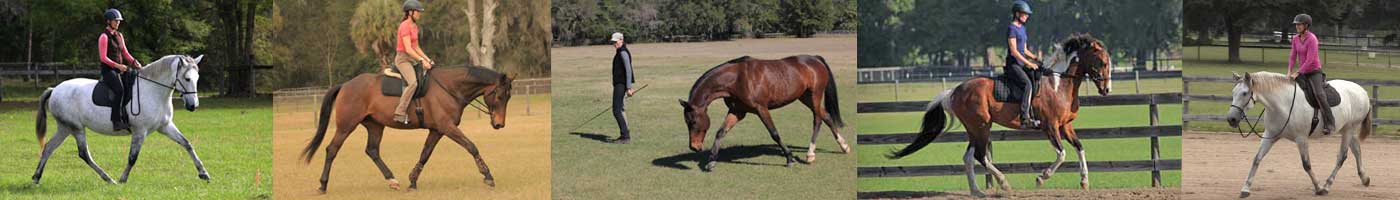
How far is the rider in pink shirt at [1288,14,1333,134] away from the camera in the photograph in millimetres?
15430

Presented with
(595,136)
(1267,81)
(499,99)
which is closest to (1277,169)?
(1267,81)

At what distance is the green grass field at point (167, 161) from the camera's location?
15766 mm

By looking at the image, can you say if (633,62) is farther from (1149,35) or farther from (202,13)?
(202,13)

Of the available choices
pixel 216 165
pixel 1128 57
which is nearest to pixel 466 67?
pixel 1128 57

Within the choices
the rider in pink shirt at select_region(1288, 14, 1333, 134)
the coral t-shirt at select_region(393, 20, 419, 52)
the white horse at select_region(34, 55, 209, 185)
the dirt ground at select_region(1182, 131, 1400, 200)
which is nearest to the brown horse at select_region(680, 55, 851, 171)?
the coral t-shirt at select_region(393, 20, 419, 52)

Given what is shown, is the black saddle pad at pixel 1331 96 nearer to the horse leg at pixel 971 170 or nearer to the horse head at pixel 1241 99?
the horse head at pixel 1241 99

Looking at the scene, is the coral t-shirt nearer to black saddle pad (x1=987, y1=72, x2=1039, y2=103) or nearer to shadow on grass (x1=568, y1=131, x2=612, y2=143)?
shadow on grass (x1=568, y1=131, x2=612, y2=143)

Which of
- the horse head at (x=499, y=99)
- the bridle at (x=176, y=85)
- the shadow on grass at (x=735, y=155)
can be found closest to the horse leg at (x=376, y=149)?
the horse head at (x=499, y=99)

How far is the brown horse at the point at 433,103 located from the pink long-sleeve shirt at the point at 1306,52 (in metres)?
7.13

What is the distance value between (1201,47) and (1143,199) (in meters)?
25.7

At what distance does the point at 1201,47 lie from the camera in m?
37.9

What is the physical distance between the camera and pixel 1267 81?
602 inches

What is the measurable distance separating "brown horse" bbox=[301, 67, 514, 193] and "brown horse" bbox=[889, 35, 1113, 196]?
10.0 feet

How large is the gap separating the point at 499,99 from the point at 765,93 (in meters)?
1.81
